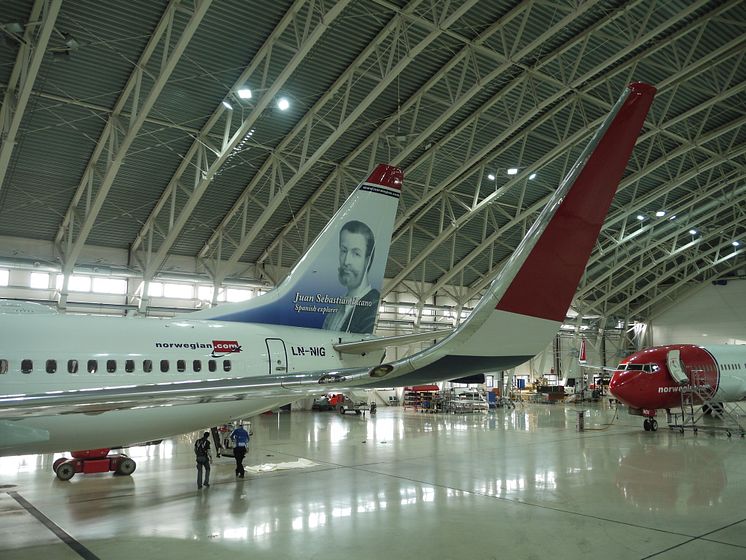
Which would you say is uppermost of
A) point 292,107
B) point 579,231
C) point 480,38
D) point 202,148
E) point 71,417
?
point 480,38

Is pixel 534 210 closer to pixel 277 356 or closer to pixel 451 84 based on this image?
pixel 451 84

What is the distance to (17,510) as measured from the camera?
1139 cm

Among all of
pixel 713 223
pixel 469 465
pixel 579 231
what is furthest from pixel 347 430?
pixel 713 223

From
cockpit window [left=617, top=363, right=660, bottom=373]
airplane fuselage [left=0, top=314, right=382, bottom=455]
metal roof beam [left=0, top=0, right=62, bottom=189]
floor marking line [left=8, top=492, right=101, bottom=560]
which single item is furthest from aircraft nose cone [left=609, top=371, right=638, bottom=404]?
metal roof beam [left=0, top=0, right=62, bottom=189]

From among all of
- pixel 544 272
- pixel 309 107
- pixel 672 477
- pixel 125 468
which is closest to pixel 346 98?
pixel 309 107

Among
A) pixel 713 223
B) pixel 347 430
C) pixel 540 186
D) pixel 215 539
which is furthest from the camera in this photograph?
pixel 713 223

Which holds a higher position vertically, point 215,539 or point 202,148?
point 202,148

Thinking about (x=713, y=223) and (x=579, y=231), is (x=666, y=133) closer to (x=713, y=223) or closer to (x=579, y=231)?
(x=713, y=223)

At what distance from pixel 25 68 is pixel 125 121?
5.44 m

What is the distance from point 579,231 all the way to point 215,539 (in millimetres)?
8339

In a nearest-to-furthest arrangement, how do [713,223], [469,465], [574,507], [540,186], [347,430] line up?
1. [574,507]
2. [469,465]
3. [347,430]
4. [540,186]
5. [713,223]

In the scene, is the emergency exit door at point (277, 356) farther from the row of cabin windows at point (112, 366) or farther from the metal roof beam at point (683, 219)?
the metal roof beam at point (683, 219)

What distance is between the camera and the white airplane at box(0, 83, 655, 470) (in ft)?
11.6

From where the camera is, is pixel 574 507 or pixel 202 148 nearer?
pixel 574 507
